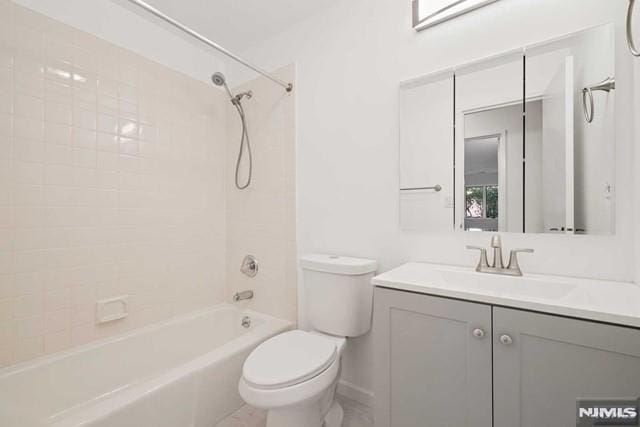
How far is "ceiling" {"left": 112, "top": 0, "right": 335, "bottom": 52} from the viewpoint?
1.71m

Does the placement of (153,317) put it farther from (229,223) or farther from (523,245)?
(523,245)

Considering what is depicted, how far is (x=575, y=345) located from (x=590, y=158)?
75 centimetres

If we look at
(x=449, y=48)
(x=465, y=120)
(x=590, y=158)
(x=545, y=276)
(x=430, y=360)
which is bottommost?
(x=430, y=360)

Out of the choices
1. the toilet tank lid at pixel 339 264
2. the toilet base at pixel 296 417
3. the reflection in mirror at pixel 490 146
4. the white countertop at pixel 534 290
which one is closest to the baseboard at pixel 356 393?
the toilet base at pixel 296 417

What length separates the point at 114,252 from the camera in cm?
168

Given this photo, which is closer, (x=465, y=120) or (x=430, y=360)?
(x=430, y=360)

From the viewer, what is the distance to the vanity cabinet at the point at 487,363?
2.51 feet

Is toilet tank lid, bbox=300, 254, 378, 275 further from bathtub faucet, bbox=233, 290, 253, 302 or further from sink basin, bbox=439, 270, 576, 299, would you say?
bathtub faucet, bbox=233, 290, 253, 302

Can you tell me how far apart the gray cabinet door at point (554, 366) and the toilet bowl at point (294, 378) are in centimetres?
64

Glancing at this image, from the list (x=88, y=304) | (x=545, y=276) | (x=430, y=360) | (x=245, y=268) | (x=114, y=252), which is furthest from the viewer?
(x=245, y=268)

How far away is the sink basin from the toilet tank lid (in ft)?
1.19

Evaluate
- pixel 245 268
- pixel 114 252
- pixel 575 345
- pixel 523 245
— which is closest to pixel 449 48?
pixel 523 245

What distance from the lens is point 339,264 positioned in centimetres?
147

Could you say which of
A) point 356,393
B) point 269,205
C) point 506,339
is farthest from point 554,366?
point 269,205
